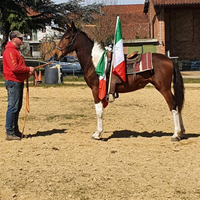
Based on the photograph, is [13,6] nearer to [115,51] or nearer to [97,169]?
[115,51]

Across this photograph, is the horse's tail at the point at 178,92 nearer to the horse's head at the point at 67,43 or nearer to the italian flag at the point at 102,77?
the italian flag at the point at 102,77

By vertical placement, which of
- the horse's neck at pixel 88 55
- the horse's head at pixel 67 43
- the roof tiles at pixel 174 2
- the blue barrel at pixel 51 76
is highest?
the roof tiles at pixel 174 2

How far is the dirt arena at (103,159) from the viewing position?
501cm

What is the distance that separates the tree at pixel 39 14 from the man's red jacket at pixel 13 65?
19906 mm

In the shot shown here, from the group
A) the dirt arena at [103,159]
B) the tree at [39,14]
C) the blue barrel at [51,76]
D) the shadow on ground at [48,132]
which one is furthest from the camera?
the tree at [39,14]

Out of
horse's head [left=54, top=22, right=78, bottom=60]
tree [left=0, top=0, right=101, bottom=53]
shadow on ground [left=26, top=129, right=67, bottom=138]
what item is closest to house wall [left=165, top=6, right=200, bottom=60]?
tree [left=0, top=0, right=101, bottom=53]

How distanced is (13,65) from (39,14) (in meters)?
25.2

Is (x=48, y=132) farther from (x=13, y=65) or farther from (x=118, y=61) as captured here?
(x=118, y=61)

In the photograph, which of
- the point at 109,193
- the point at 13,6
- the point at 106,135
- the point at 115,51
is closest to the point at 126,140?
the point at 106,135

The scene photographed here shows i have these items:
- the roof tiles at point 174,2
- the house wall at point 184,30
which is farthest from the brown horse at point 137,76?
the house wall at point 184,30

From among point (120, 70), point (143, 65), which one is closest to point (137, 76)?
point (143, 65)

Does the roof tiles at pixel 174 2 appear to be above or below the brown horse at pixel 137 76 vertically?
above

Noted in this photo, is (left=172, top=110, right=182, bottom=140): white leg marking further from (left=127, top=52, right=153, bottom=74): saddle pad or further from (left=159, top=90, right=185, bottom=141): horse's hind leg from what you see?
(left=127, top=52, right=153, bottom=74): saddle pad

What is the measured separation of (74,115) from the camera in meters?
11.3
